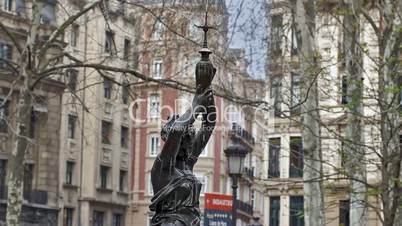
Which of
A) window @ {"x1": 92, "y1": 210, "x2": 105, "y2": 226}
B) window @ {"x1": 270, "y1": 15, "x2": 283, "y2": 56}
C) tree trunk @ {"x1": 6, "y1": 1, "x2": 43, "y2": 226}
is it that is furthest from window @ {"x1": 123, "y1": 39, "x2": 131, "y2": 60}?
window @ {"x1": 92, "y1": 210, "x2": 105, "y2": 226}

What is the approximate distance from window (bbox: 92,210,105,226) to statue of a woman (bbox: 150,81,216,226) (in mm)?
45878

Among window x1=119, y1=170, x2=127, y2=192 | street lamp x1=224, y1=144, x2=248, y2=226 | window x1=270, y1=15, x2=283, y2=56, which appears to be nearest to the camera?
street lamp x1=224, y1=144, x2=248, y2=226

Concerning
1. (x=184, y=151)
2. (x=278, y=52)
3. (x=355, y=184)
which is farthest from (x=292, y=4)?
(x=184, y=151)

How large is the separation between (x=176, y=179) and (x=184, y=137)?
0.37 meters

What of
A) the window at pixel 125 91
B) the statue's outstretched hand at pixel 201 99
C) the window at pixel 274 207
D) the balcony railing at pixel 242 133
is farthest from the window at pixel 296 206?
the statue's outstretched hand at pixel 201 99

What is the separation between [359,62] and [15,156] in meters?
8.16

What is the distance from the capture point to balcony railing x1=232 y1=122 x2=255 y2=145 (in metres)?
64.0

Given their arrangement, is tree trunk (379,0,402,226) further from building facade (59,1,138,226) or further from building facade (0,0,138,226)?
building facade (59,1,138,226)

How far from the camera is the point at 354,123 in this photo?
2484 cm

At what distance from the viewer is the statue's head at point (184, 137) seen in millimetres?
9243

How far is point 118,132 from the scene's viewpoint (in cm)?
5556

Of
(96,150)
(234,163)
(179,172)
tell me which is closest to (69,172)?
(96,150)

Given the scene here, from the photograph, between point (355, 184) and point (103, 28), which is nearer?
point (355, 184)

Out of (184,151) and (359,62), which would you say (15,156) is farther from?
(184,151)
